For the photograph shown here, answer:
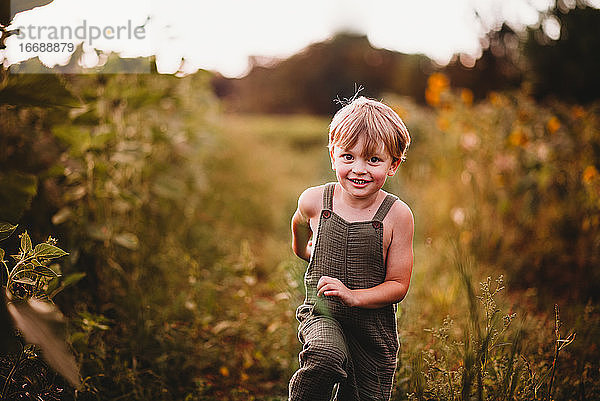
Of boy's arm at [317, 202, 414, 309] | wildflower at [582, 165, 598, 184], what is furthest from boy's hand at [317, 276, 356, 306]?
wildflower at [582, 165, 598, 184]

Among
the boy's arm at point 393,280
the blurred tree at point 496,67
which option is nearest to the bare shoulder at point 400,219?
the boy's arm at point 393,280

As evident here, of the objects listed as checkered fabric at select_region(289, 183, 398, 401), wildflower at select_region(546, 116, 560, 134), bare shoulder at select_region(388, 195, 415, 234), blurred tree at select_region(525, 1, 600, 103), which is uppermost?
blurred tree at select_region(525, 1, 600, 103)

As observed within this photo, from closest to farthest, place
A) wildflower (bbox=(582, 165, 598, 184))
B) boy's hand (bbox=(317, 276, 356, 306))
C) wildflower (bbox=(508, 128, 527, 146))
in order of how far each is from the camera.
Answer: boy's hand (bbox=(317, 276, 356, 306))
wildflower (bbox=(582, 165, 598, 184))
wildflower (bbox=(508, 128, 527, 146))

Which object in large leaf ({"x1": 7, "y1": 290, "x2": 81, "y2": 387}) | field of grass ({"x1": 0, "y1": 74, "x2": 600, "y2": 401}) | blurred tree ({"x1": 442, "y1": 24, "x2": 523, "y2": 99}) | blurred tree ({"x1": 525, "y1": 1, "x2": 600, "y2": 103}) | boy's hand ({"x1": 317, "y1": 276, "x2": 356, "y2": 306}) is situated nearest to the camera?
large leaf ({"x1": 7, "y1": 290, "x2": 81, "y2": 387})

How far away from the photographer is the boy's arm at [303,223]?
1682 mm

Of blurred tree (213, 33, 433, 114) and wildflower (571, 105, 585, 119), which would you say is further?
blurred tree (213, 33, 433, 114)

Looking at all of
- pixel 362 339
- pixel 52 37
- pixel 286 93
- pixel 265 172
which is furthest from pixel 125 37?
pixel 286 93

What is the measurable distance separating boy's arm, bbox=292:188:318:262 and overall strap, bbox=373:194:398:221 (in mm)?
220

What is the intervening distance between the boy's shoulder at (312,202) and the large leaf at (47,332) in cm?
78

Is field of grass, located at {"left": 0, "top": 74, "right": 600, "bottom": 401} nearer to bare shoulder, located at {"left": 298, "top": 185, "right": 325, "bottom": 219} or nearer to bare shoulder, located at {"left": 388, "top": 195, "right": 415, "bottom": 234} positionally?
bare shoulder, located at {"left": 388, "top": 195, "right": 415, "bottom": 234}

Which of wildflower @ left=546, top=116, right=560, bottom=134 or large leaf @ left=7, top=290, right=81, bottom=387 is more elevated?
wildflower @ left=546, top=116, right=560, bottom=134

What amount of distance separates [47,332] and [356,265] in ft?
2.87

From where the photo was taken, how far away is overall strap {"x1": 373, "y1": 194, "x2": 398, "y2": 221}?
1.57 metres

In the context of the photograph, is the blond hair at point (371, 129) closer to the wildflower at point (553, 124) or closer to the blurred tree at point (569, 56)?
the wildflower at point (553, 124)
